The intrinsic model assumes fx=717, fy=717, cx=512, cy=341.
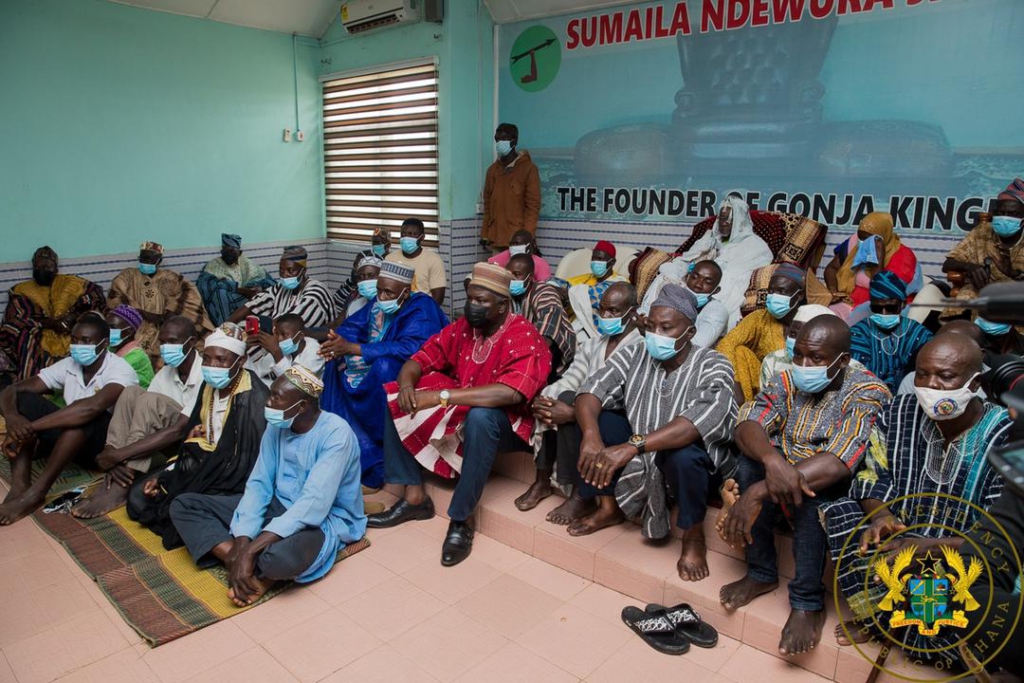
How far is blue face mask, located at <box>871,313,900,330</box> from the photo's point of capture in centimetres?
367

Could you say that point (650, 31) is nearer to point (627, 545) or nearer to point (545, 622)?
point (627, 545)

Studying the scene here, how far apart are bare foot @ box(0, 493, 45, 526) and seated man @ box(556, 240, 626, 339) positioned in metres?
3.29

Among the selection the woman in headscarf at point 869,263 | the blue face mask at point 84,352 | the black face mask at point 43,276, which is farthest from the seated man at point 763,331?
the black face mask at point 43,276

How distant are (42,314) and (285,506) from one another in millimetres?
4217

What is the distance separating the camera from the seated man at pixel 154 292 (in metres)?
6.61

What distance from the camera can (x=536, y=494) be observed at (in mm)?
3832

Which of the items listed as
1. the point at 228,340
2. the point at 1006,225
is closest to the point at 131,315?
the point at 228,340

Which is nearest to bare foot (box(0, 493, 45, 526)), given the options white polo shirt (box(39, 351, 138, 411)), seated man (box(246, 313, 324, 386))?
white polo shirt (box(39, 351, 138, 411))

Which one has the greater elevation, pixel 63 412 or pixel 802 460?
pixel 802 460

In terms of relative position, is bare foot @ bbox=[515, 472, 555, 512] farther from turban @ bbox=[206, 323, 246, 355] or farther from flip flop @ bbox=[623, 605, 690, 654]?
turban @ bbox=[206, 323, 246, 355]

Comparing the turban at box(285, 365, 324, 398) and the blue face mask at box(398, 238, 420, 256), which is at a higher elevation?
the blue face mask at box(398, 238, 420, 256)

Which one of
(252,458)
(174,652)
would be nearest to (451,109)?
(252,458)

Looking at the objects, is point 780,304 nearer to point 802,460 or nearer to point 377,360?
point 802,460

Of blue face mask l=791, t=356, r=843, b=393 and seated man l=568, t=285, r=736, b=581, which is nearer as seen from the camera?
blue face mask l=791, t=356, r=843, b=393
